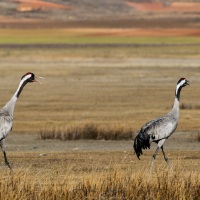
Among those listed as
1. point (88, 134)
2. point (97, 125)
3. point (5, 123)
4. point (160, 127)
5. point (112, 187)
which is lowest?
point (88, 134)

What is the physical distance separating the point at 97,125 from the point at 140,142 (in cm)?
1001

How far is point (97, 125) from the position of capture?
29.6 meters

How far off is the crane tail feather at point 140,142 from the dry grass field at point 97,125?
0.46m

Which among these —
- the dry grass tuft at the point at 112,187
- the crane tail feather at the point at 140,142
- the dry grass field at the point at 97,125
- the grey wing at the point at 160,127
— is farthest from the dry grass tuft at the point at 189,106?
the dry grass tuft at the point at 112,187

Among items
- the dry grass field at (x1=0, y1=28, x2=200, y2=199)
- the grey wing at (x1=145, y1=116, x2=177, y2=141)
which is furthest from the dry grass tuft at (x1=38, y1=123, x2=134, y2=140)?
the grey wing at (x1=145, y1=116, x2=177, y2=141)

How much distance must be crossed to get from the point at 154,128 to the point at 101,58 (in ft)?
197

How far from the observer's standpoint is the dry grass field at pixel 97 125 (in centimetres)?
1584

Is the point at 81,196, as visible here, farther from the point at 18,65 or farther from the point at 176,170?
the point at 18,65

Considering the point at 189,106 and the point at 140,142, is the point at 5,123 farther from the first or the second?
the point at 189,106

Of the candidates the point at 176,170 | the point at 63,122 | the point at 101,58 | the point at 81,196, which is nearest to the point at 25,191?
the point at 81,196

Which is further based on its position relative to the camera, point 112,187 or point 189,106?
point 189,106

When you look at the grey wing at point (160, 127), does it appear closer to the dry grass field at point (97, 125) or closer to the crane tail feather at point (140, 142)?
the crane tail feather at point (140, 142)

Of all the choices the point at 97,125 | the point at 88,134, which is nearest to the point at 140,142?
the point at 88,134

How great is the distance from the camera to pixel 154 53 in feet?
291
